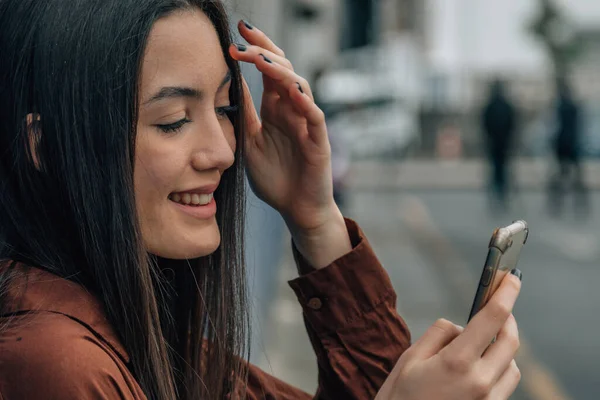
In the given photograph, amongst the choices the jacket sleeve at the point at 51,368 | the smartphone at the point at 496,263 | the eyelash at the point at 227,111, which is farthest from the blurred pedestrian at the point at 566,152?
the jacket sleeve at the point at 51,368

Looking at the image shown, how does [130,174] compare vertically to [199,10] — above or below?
below

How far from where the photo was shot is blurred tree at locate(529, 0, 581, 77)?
53.8 m

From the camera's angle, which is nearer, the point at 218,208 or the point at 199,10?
the point at 199,10

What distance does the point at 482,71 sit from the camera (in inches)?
1681

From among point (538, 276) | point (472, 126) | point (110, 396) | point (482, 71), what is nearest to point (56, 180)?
point (110, 396)

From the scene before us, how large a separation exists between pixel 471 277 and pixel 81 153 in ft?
27.6

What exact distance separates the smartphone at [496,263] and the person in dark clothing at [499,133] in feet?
48.4

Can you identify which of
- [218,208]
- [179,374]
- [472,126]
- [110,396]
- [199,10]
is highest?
A: [199,10]

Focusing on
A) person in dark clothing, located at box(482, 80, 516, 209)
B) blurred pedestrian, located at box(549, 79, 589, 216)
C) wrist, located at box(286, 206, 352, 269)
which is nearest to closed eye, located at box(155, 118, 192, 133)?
wrist, located at box(286, 206, 352, 269)

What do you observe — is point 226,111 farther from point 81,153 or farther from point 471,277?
point 471,277

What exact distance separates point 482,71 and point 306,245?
1643 inches

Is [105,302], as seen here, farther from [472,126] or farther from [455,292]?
[472,126]

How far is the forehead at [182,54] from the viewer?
155 centimetres

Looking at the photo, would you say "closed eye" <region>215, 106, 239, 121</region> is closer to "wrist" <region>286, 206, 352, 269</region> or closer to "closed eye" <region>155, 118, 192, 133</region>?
"closed eye" <region>155, 118, 192, 133</region>
